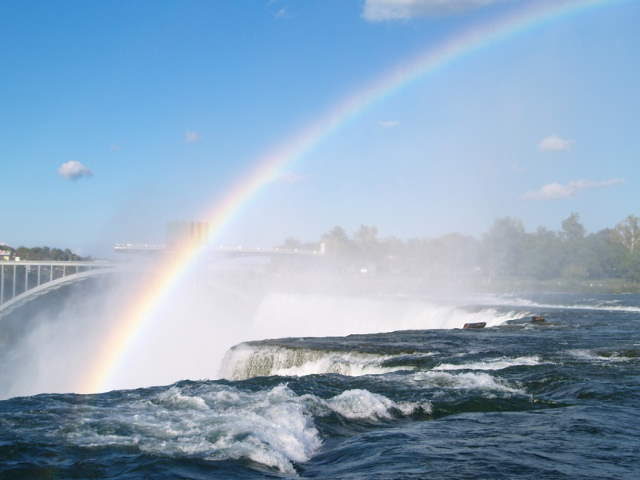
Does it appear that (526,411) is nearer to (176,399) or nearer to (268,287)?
(176,399)

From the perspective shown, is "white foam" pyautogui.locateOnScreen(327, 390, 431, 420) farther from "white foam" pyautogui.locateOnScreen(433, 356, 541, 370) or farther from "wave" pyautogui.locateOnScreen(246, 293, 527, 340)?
"wave" pyautogui.locateOnScreen(246, 293, 527, 340)

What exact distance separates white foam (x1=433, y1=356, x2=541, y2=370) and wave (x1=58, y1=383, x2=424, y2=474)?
13.6 ft

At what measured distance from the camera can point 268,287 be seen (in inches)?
2803

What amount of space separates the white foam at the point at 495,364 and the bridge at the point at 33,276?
4036cm

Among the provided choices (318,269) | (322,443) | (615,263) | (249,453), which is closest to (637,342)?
(322,443)

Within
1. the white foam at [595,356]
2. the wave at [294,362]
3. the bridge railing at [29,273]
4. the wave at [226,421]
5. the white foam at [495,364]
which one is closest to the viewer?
the wave at [226,421]

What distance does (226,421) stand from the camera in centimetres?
1017

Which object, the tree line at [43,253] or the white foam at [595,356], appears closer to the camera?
the white foam at [595,356]

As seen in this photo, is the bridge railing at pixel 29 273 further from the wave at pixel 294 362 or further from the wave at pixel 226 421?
the wave at pixel 226 421

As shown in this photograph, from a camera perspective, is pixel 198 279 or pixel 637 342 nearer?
pixel 637 342

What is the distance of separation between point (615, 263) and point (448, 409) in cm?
8251

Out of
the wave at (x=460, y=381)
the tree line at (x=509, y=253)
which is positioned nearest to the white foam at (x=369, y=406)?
the wave at (x=460, y=381)

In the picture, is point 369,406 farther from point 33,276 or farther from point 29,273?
point 33,276

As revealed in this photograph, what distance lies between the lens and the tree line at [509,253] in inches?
3430
